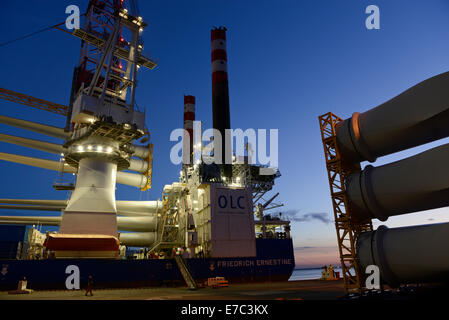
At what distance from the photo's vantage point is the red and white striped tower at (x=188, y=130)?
48112mm

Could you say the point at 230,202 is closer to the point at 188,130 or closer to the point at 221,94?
the point at 221,94

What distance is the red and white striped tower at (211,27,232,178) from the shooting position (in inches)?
1545

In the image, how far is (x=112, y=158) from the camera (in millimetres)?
28609

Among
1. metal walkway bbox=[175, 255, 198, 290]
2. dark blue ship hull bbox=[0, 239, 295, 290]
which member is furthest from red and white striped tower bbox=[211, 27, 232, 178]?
metal walkway bbox=[175, 255, 198, 290]

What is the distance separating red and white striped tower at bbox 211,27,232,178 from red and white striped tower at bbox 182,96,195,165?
30.5 feet

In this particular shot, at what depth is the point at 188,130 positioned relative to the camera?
163 feet

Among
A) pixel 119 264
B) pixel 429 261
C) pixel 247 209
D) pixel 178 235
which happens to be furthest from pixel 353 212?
pixel 178 235

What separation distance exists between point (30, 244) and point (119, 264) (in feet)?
34.7

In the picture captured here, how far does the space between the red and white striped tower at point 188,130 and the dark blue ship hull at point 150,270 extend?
2128 cm

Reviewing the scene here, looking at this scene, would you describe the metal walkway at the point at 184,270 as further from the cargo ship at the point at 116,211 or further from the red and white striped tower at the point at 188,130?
the red and white striped tower at the point at 188,130

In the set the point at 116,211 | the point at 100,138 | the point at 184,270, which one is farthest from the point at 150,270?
the point at 100,138

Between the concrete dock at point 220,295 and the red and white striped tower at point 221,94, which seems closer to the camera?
the concrete dock at point 220,295

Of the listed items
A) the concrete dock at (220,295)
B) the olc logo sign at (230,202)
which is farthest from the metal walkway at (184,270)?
the olc logo sign at (230,202)

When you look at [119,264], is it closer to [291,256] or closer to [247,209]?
[247,209]
